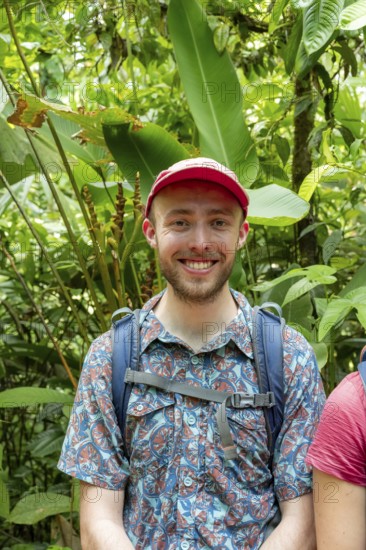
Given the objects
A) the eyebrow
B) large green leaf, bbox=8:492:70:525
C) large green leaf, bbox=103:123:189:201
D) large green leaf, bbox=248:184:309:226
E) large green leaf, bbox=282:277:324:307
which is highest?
large green leaf, bbox=103:123:189:201

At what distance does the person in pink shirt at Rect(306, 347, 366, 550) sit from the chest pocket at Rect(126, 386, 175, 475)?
1.05 ft

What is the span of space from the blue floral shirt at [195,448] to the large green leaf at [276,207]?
0.48 m

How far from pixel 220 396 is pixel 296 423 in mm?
166

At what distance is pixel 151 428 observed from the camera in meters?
1.63

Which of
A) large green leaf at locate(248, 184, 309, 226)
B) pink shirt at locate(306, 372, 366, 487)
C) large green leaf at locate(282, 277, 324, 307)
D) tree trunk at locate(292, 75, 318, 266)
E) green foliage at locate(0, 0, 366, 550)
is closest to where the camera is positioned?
pink shirt at locate(306, 372, 366, 487)

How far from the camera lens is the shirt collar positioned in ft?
5.47

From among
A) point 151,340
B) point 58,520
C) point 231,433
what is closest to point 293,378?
point 231,433

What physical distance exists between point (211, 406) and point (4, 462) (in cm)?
173

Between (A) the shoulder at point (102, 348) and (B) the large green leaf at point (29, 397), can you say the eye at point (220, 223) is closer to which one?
(A) the shoulder at point (102, 348)

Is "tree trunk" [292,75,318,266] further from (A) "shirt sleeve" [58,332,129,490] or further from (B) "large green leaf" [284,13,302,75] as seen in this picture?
(A) "shirt sleeve" [58,332,129,490]

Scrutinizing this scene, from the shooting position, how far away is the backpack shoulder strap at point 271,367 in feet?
5.35

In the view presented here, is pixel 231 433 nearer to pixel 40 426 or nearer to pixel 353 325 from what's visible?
pixel 353 325

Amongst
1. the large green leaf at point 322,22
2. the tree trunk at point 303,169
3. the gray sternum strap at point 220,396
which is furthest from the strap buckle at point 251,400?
the tree trunk at point 303,169

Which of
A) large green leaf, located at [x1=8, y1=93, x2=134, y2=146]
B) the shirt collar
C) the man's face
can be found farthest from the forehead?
large green leaf, located at [x1=8, y1=93, x2=134, y2=146]
